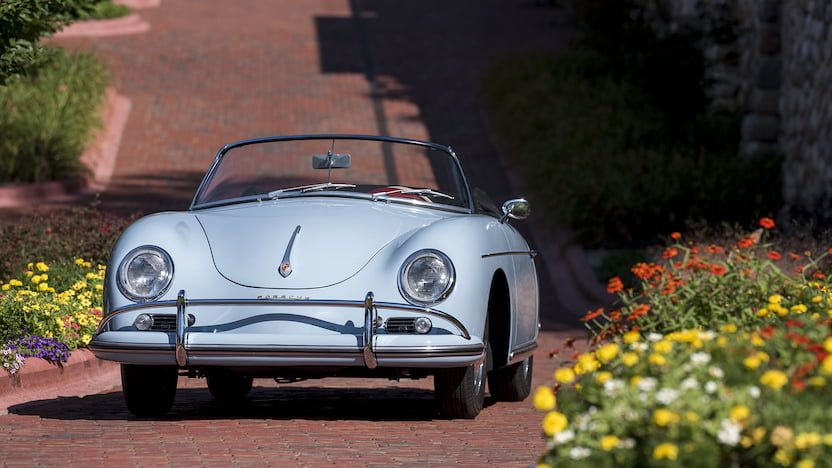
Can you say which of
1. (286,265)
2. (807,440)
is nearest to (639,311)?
(286,265)

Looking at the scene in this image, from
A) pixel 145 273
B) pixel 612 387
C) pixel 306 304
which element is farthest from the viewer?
pixel 145 273

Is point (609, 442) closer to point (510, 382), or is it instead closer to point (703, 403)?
point (703, 403)

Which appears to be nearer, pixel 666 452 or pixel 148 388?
pixel 666 452

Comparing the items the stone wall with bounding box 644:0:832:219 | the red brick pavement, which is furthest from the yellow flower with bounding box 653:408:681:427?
the stone wall with bounding box 644:0:832:219

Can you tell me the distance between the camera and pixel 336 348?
691 cm

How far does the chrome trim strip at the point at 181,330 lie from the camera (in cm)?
695

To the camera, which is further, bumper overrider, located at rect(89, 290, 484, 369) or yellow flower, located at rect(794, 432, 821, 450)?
bumper overrider, located at rect(89, 290, 484, 369)

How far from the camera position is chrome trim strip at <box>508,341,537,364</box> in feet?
26.2

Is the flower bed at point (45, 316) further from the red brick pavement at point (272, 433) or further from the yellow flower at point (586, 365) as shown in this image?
the yellow flower at point (586, 365)

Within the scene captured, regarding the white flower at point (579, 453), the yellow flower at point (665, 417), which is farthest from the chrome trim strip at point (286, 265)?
the yellow flower at point (665, 417)

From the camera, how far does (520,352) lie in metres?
8.23

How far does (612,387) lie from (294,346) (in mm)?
2943

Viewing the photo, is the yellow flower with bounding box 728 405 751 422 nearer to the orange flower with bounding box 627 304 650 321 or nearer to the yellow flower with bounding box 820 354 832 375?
the yellow flower with bounding box 820 354 832 375

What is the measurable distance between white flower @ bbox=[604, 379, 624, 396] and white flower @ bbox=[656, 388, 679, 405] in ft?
0.60
